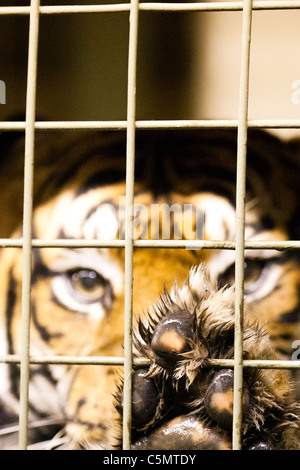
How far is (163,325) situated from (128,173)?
270mm

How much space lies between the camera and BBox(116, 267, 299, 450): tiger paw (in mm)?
997

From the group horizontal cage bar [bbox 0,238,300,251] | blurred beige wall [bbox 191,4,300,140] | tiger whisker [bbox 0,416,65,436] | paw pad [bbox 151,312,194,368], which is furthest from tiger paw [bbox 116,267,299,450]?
blurred beige wall [bbox 191,4,300,140]

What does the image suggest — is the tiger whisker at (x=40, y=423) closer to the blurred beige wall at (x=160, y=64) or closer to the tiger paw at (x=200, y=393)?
the tiger paw at (x=200, y=393)

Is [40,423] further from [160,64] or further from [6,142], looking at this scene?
[160,64]

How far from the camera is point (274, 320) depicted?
1.20 m

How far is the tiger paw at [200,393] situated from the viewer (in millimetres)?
997

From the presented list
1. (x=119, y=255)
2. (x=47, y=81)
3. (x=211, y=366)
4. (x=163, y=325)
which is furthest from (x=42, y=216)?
(x=211, y=366)

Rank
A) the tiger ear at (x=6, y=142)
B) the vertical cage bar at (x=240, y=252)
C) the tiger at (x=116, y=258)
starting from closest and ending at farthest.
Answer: the vertical cage bar at (x=240, y=252) → the tiger at (x=116, y=258) → the tiger ear at (x=6, y=142)

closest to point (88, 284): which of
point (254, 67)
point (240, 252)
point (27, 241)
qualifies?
point (27, 241)

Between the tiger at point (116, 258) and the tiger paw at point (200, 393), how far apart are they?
0.18 feet

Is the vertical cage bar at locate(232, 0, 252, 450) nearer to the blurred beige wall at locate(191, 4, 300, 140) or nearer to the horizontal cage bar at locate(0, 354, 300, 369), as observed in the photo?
the horizontal cage bar at locate(0, 354, 300, 369)

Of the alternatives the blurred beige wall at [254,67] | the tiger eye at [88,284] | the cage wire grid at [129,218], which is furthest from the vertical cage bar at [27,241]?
the blurred beige wall at [254,67]
